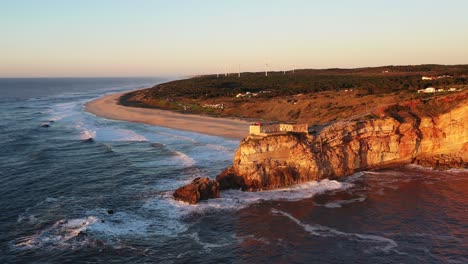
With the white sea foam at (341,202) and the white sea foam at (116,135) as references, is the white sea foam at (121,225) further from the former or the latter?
→ the white sea foam at (116,135)

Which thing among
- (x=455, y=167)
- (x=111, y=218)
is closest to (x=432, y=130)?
(x=455, y=167)

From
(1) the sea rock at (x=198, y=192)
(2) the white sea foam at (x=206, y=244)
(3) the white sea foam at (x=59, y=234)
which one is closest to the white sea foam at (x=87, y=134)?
(1) the sea rock at (x=198, y=192)

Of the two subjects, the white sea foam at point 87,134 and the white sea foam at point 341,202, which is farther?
the white sea foam at point 87,134

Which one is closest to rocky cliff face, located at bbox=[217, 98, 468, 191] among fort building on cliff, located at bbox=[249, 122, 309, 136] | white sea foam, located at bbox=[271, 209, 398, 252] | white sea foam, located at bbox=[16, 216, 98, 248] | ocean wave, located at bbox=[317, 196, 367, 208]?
fort building on cliff, located at bbox=[249, 122, 309, 136]

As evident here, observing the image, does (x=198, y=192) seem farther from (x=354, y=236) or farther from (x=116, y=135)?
(x=116, y=135)

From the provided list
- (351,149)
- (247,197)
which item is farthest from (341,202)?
(351,149)

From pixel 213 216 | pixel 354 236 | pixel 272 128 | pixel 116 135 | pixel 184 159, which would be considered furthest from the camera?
pixel 116 135

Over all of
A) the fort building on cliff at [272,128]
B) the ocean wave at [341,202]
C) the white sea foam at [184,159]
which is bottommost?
the ocean wave at [341,202]
